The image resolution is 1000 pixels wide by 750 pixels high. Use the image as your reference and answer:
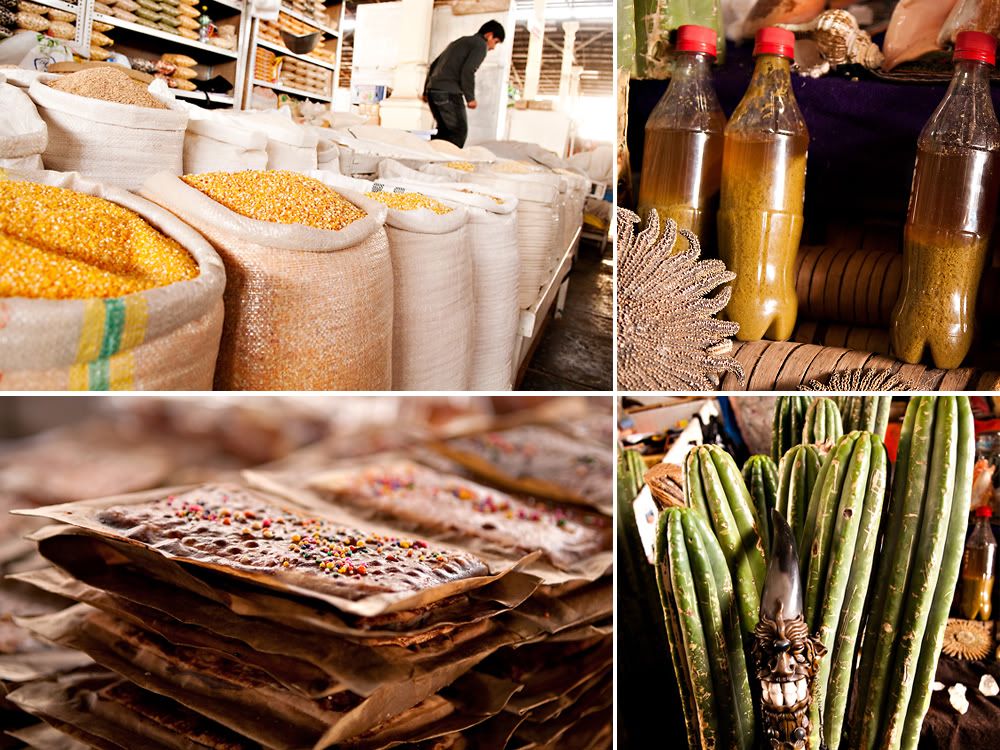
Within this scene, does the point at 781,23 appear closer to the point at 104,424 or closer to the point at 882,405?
the point at 882,405

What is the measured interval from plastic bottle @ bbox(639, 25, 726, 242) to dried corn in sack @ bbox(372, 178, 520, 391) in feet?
0.99

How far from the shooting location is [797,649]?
605 mm

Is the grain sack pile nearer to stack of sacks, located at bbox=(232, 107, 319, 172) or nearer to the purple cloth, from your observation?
stack of sacks, located at bbox=(232, 107, 319, 172)

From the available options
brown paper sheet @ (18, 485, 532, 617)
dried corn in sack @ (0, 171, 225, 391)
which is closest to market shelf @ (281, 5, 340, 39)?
dried corn in sack @ (0, 171, 225, 391)

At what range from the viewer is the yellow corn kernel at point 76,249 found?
1.46ft

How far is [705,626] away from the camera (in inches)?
27.4

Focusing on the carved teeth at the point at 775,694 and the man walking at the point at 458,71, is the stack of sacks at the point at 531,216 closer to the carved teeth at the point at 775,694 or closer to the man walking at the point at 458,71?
the man walking at the point at 458,71

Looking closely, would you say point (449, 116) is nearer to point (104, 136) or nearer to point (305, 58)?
point (305, 58)

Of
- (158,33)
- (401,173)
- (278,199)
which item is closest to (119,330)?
(278,199)

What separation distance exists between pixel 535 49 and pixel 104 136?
21.8 inches

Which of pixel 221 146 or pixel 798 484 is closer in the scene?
pixel 798 484

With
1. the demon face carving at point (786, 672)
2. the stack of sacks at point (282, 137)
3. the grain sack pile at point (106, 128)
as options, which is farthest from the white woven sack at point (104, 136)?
the demon face carving at point (786, 672)

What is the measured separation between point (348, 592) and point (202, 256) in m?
0.27

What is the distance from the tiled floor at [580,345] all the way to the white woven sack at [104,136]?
0.53 metres
